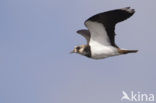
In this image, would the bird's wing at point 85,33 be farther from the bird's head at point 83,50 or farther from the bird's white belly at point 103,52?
the bird's white belly at point 103,52

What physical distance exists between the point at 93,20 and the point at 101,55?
1.78m

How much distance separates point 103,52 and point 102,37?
2.07ft

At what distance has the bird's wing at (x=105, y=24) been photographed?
20.5 m

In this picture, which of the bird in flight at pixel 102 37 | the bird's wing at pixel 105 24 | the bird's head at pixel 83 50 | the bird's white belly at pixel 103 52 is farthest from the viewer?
the bird's head at pixel 83 50

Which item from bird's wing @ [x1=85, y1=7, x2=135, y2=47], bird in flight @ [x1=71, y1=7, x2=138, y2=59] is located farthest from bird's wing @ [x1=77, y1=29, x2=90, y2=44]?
bird's wing @ [x1=85, y1=7, x2=135, y2=47]

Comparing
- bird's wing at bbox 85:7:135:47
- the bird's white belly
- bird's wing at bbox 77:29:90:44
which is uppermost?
bird's wing at bbox 85:7:135:47

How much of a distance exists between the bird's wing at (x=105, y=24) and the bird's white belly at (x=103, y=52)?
181 millimetres

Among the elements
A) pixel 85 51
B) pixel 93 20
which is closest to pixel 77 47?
pixel 85 51

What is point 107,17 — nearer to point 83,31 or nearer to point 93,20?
point 93,20

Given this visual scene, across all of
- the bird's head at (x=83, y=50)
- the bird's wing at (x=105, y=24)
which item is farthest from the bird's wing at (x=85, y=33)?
the bird's wing at (x=105, y=24)

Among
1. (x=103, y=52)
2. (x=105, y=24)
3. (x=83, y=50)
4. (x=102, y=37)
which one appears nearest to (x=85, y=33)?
(x=83, y=50)

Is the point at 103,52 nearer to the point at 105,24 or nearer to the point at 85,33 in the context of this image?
the point at 105,24

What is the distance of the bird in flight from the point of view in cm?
2089

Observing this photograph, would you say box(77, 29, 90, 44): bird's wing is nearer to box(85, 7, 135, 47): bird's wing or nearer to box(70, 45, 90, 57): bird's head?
box(70, 45, 90, 57): bird's head
